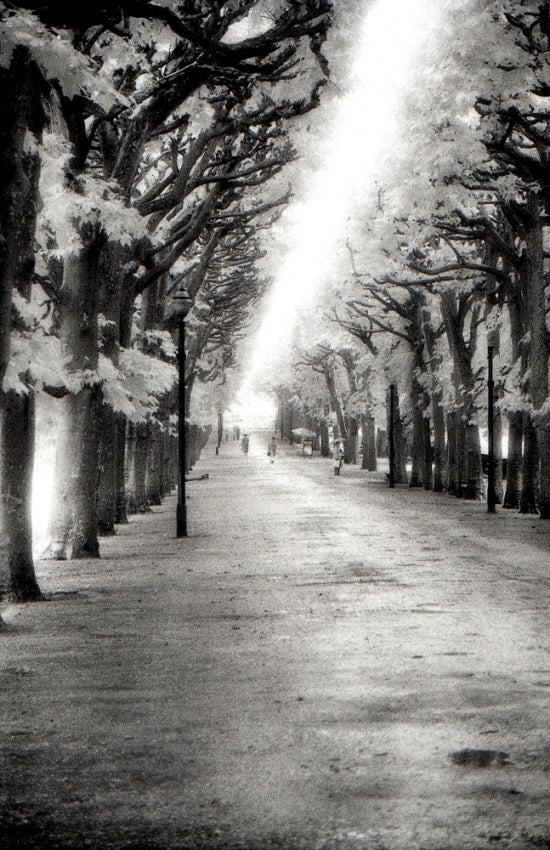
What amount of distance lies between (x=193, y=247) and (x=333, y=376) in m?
34.5

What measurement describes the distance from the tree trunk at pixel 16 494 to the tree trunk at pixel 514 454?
1783 centimetres

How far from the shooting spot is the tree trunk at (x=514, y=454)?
28.2m

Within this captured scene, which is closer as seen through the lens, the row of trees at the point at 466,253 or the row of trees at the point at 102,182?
the row of trees at the point at 102,182

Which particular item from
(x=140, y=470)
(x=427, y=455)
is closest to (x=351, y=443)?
(x=427, y=455)

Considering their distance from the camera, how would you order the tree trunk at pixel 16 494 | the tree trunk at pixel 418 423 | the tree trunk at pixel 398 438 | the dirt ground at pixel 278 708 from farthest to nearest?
the tree trunk at pixel 398 438 → the tree trunk at pixel 418 423 → the tree trunk at pixel 16 494 → the dirt ground at pixel 278 708

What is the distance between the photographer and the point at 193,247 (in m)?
32.9

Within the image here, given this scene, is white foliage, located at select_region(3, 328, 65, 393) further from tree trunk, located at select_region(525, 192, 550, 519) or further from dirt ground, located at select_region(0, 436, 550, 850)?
tree trunk, located at select_region(525, 192, 550, 519)

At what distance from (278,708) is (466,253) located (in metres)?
26.8

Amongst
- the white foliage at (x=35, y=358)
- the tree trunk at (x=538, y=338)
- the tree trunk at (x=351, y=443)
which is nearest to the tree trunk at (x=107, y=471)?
the white foliage at (x=35, y=358)

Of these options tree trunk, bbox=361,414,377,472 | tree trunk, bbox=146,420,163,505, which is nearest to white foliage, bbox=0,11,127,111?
tree trunk, bbox=146,420,163,505

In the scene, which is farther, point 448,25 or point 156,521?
point 156,521

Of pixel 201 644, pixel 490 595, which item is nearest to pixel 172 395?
pixel 490 595

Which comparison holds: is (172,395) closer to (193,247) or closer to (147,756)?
(193,247)

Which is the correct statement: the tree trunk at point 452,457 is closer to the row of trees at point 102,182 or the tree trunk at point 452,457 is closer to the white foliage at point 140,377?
the row of trees at point 102,182
